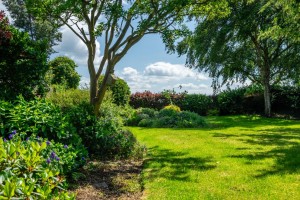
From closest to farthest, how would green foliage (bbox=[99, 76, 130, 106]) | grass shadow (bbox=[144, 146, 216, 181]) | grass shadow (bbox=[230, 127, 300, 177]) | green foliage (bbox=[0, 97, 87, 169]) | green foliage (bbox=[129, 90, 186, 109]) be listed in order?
green foliage (bbox=[0, 97, 87, 169]) < grass shadow (bbox=[144, 146, 216, 181]) < grass shadow (bbox=[230, 127, 300, 177]) < green foliage (bbox=[99, 76, 130, 106]) < green foliage (bbox=[129, 90, 186, 109])

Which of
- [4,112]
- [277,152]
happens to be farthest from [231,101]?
[4,112]

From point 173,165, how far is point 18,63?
14.2 feet

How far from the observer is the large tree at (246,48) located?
2030cm

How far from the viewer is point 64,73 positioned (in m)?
22.1

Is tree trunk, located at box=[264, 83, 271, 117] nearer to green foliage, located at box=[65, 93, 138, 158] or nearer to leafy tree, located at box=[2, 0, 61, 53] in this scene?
green foliage, located at box=[65, 93, 138, 158]

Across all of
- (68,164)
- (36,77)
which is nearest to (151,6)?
(36,77)

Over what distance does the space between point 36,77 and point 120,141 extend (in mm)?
2569

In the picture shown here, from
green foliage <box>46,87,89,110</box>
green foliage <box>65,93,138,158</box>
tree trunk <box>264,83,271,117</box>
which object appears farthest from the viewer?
tree trunk <box>264,83,271,117</box>

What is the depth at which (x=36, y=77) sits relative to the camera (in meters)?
8.04

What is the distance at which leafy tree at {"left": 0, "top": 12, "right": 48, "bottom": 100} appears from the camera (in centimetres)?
770

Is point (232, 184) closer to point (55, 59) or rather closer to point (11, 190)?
point (11, 190)

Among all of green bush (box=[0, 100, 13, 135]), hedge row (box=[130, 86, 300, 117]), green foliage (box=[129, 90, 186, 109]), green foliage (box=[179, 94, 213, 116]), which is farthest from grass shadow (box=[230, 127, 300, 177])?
green foliage (box=[129, 90, 186, 109])

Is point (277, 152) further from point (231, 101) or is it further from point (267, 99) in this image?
point (231, 101)

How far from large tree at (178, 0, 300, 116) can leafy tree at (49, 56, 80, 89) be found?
26.2 ft
